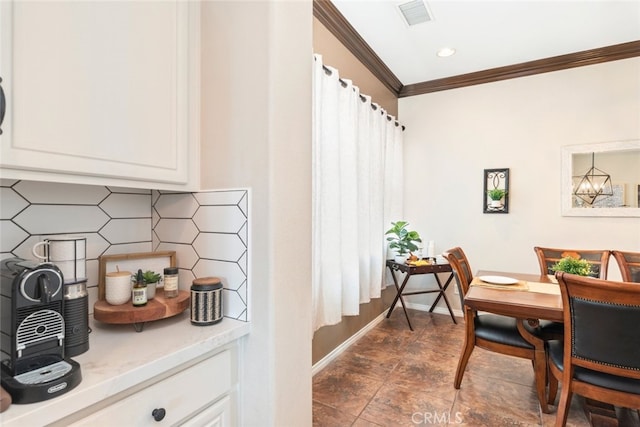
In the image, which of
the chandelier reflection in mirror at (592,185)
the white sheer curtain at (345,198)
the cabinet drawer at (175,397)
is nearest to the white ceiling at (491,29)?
the white sheer curtain at (345,198)

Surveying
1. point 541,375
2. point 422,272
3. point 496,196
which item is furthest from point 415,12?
point 541,375

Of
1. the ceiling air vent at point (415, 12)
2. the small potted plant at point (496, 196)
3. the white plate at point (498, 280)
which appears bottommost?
the white plate at point (498, 280)

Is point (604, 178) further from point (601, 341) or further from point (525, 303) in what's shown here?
point (601, 341)

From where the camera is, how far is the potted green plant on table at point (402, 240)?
11.2ft

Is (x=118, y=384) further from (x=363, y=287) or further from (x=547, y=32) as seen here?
(x=547, y=32)

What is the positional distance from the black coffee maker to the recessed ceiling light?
11.3 ft

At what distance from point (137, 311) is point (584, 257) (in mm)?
3266

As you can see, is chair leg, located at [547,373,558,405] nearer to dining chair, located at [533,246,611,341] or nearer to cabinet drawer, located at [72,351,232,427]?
dining chair, located at [533,246,611,341]

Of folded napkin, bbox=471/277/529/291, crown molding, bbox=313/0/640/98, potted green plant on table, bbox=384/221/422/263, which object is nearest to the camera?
folded napkin, bbox=471/277/529/291

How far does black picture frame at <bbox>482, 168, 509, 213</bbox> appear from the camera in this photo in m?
3.49

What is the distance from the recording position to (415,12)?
249cm

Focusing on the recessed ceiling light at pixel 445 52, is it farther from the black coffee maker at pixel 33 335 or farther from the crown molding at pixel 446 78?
the black coffee maker at pixel 33 335

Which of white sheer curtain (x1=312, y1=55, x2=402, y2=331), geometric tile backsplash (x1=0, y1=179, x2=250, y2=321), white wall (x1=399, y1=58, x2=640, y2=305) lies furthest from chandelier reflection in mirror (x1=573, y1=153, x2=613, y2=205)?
geometric tile backsplash (x1=0, y1=179, x2=250, y2=321)
